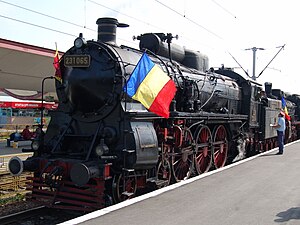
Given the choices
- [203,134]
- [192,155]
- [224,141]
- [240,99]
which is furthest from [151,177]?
[240,99]

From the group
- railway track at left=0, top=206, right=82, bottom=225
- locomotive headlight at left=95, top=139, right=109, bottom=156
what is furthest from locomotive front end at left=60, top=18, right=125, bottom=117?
railway track at left=0, top=206, right=82, bottom=225

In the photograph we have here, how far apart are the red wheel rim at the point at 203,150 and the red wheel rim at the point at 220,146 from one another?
1.54 ft

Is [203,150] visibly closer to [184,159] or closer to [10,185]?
[184,159]

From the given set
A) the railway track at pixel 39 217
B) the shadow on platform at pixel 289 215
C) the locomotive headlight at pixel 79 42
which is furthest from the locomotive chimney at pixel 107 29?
the shadow on platform at pixel 289 215

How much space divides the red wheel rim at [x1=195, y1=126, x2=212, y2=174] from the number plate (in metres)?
3.66

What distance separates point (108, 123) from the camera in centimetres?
728

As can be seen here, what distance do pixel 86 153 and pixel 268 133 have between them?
34.1ft

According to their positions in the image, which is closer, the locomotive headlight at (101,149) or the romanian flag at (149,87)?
the locomotive headlight at (101,149)

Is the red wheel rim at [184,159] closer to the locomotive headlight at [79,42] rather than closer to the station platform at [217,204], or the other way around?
the station platform at [217,204]

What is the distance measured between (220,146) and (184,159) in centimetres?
255

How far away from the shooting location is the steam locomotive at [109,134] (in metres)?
6.70

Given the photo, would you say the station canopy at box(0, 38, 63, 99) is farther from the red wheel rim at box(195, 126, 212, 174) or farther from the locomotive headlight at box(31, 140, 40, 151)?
the red wheel rim at box(195, 126, 212, 174)

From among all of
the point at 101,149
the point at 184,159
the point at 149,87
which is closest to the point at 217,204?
the point at 101,149

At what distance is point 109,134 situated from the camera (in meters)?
7.05
